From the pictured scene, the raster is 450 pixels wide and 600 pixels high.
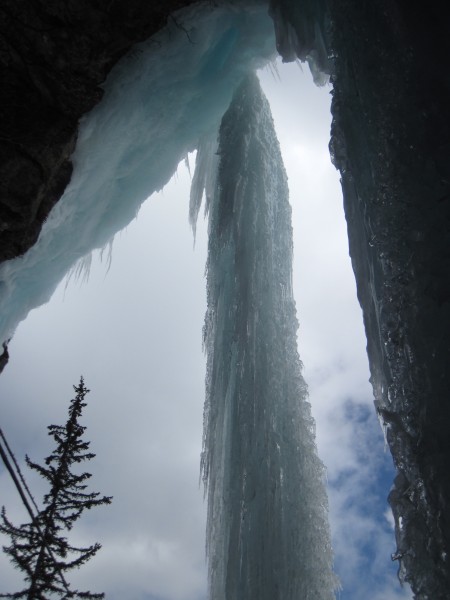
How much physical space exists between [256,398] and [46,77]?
4.24 m

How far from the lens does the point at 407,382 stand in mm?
2119

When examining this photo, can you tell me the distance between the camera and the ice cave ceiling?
1921mm

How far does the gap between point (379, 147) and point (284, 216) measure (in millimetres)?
3757

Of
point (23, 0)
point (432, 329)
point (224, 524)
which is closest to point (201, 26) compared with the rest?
point (23, 0)

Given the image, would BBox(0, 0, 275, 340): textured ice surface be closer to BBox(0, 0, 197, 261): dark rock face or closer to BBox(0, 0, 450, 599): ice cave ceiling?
BBox(0, 0, 197, 261): dark rock face

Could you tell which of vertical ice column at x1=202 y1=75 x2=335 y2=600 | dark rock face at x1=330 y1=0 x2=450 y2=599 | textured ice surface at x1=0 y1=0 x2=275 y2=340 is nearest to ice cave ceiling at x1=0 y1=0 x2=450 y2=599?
dark rock face at x1=330 y1=0 x2=450 y2=599

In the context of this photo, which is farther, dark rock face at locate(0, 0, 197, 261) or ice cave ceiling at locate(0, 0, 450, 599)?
dark rock face at locate(0, 0, 197, 261)

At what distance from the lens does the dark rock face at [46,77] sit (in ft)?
15.9

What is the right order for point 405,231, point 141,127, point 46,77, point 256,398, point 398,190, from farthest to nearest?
point 141,127 < point 46,77 < point 256,398 < point 398,190 < point 405,231

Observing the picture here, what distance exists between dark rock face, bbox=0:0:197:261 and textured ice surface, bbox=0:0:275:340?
0.80 feet

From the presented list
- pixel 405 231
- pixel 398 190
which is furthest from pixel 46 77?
pixel 405 231

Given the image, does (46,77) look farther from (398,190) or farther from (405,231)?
(405,231)

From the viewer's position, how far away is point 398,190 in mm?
2500

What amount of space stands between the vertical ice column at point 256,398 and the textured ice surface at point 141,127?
21.0 inches
